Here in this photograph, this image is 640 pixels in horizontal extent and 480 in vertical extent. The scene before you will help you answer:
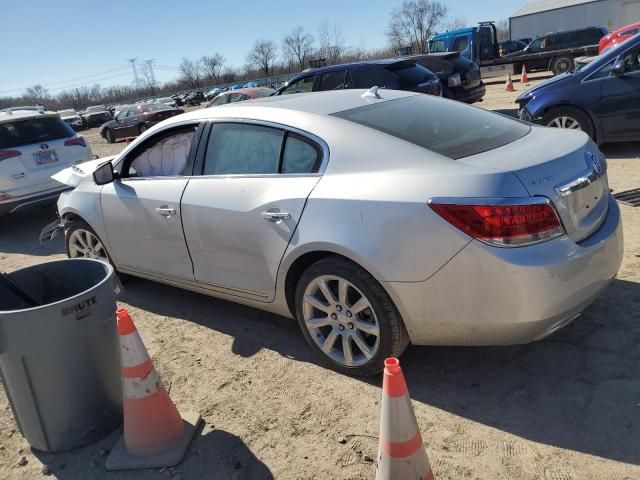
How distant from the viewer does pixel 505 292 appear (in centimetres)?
257

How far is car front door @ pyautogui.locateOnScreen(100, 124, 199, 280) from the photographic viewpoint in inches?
155

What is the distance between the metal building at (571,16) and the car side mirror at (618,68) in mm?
46400

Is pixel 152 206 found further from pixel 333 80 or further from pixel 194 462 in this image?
pixel 333 80

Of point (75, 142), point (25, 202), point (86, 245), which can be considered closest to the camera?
point (86, 245)

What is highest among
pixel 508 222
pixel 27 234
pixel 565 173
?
pixel 565 173

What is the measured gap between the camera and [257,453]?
275 cm

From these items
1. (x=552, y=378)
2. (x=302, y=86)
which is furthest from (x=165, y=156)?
(x=302, y=86)

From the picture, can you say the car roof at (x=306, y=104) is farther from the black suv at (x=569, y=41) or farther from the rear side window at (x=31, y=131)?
the black suv at (x=569, y=41)

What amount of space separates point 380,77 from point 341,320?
758 cm

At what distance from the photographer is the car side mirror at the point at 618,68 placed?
23.6 feet

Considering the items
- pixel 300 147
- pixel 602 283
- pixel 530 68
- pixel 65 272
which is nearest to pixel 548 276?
Result: pixel 602 283

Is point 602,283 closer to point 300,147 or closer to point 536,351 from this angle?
point 536,351

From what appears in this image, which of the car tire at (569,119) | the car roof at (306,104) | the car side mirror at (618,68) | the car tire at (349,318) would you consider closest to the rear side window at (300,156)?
the car roof at (306,104)

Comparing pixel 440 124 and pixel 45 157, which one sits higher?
pixel 440 124
